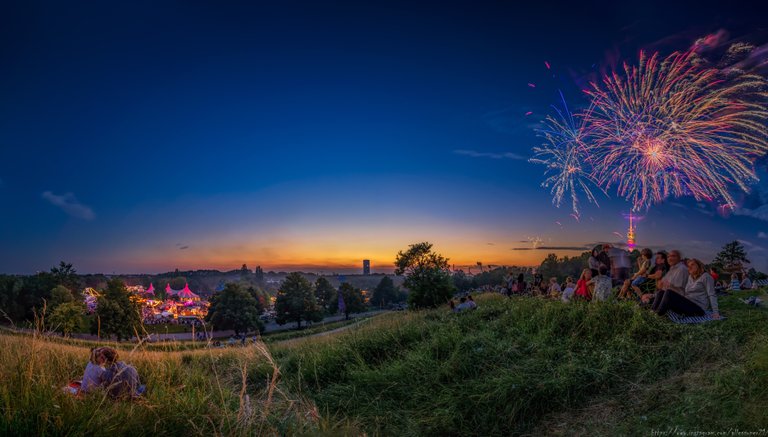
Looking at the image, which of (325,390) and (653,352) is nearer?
(653,352)

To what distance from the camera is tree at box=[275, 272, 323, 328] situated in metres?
60.5

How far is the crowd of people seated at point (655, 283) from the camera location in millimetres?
9633

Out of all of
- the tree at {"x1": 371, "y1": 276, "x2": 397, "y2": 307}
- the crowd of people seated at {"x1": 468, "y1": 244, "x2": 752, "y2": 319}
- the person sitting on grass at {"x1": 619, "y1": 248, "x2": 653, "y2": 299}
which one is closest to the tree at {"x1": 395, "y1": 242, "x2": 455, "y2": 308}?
the crowd of people seated at {"x1": 468, "y1": 244, "x2": 752, "y2": 319}

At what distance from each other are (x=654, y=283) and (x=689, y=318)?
3.85 metres

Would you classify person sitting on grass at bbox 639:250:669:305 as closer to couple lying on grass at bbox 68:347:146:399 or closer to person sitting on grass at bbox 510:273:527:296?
person sitting on grass at bbox 510:273:527:296

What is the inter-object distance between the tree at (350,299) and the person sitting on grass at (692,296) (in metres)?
67.5

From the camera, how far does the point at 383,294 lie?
92312 millimetres

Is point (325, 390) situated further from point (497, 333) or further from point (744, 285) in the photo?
point (744, 285)

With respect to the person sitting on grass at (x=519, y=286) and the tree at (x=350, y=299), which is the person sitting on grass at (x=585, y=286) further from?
the tree at (x=350, y=299)

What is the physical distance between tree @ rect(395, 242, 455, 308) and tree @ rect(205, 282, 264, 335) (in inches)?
927

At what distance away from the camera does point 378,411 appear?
7801 mm

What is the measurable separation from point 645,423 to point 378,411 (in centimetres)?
449

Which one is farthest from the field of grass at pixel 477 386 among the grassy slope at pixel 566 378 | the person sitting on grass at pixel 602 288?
the person sitting on grass at pixel 602 288

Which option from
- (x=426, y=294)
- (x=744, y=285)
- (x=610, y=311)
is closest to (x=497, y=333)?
(x=610, y=311)
